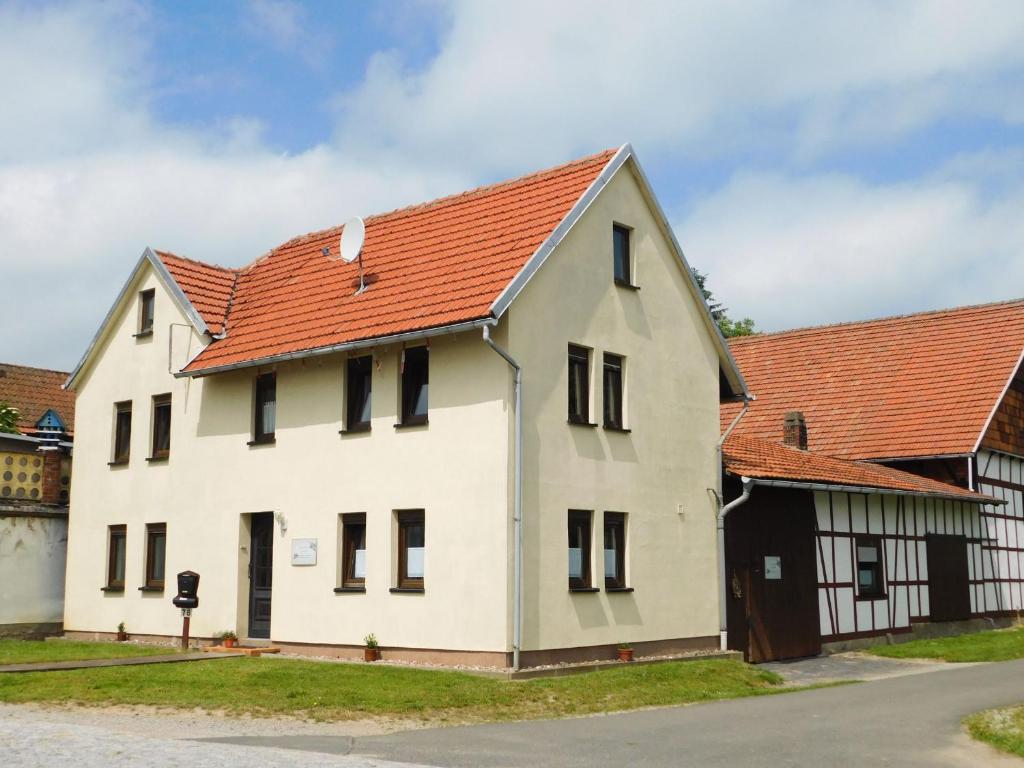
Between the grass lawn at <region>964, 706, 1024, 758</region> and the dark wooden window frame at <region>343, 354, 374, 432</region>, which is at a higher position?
the dark wooden window frame at <region>343, 354, 374, 432</region>

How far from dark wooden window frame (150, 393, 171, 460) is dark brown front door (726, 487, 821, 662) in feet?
35.6

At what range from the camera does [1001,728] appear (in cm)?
1355

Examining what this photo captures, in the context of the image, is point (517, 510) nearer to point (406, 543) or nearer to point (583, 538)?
point (583, 538)

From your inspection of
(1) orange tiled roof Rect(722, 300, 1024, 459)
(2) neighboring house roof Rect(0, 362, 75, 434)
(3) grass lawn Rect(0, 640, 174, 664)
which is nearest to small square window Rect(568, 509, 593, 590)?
(3) grass lawn Rect(0, 640, 174, 664)

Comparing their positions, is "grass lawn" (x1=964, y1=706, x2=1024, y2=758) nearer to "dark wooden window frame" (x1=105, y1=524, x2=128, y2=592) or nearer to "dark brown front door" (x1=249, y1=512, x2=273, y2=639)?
"dark brown front door" (x1=249, y1=512, x2=273, y2=639)

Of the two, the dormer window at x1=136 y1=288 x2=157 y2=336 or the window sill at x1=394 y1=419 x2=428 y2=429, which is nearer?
the window sill at x1=394 y1=419 x2=428 y2=429

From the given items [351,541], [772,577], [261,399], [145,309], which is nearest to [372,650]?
[351,541]

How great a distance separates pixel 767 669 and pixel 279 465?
9.18 metres

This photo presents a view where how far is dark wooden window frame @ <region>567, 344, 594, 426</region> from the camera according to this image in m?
19.6

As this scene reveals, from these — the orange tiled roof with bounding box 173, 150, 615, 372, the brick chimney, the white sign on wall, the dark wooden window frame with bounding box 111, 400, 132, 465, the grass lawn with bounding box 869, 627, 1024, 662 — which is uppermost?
the orange tiled roof with bounding box 173, 150, 615, 372

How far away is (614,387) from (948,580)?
12.8 metres

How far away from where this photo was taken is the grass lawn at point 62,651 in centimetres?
1892

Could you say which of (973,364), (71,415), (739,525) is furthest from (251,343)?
(973,364)

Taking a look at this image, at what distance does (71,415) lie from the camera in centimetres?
3662
